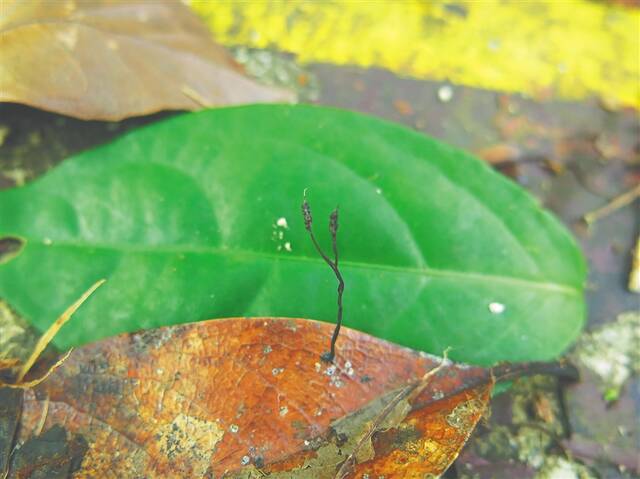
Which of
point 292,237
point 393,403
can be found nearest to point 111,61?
point 292,237

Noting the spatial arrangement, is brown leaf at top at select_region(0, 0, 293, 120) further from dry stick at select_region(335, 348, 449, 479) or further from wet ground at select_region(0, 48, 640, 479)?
dry stick at select_region(335, 348, 449, 479)

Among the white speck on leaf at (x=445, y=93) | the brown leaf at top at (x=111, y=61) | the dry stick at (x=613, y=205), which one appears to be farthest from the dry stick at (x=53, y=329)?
the dry stick at (x=613, y=205)

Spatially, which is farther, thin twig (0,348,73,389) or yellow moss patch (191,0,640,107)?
yellow moss patch (191,0,640,107)

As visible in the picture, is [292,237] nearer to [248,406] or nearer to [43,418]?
[248,406]

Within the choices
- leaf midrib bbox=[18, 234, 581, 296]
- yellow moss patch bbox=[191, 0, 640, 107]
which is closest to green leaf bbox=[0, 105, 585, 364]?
leaf midrib bbox=[18, 234, 581, 296]

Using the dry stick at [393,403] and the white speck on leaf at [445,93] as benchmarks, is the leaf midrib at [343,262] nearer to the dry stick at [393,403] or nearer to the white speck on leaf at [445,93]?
the dry stick at [393,403]

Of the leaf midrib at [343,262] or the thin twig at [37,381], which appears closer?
the thin twig at [37,381]

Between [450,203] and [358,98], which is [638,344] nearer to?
[450,203]
